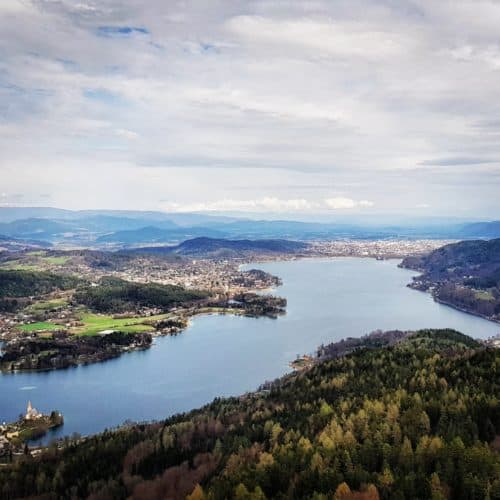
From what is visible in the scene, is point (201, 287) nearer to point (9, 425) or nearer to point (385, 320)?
point (385, 320)

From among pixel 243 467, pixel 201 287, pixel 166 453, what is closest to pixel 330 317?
pixel 201 287

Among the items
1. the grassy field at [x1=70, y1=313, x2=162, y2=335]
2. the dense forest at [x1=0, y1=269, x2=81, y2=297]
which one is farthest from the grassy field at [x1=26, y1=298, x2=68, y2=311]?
the grassy field at [x1=70, y1=313, x2=162, y2=335]

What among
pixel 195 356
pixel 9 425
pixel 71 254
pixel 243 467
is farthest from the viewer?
pixel 71 254

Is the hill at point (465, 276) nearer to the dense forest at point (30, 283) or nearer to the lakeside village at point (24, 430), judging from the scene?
the lakeside village at point (24, 430)

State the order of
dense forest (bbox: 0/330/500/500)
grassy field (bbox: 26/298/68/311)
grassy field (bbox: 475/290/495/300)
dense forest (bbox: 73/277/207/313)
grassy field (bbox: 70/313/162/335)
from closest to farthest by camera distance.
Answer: dense forest (bbox: 0/330/500/500), grassy field (bbox: 70/313/162/335), grassy field (bbox: 26/298/68/311), dense forest (bbox: 73/277/207/313), grassy field (bbox: 475/290/495/300)

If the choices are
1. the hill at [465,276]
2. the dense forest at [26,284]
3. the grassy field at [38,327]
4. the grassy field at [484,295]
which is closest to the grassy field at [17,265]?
the dense forest at [26,284]

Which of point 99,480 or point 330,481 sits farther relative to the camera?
point 99,480

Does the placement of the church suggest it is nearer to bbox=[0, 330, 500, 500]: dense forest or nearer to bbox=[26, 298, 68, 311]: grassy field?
bbox=[0, 330, 500, 500]: dense forest
